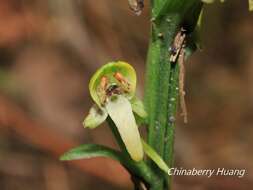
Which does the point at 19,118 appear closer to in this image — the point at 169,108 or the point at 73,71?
the point at 73,71

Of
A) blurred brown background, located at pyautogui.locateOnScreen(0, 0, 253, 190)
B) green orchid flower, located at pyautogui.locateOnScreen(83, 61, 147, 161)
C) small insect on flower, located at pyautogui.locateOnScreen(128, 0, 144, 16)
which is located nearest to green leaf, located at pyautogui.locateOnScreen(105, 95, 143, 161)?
green orchid flower, located at pyautogui.locateOnScreen(83, 61, 147, 161)

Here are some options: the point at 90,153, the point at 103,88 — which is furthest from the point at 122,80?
the point at 90,153

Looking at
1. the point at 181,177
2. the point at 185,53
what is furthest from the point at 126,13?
the point at 185,53

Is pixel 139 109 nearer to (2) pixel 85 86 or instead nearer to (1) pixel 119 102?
(1) pixel 119 102

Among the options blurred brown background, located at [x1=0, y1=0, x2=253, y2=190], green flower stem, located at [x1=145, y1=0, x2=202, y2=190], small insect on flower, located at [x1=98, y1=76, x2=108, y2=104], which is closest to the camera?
green flower stem, located at [x1=145, y1=0, x2=202, y2=190]

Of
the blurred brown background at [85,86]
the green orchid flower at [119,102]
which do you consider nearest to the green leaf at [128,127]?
the green orchid flower at [119,102]

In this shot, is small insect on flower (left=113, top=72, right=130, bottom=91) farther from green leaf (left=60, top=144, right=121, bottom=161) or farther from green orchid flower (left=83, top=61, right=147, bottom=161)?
green leaf (left=60, top=144, right=121, bottom=161)
